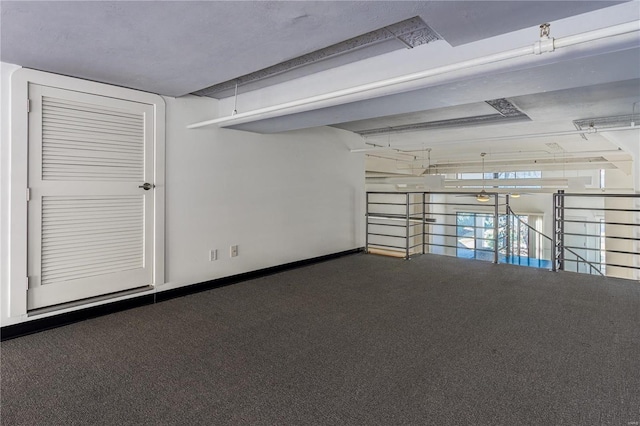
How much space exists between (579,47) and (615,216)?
28.6 ft

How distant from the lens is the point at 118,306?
314cm

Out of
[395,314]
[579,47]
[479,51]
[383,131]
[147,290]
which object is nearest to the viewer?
[579,47]

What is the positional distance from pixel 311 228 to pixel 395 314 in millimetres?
2370

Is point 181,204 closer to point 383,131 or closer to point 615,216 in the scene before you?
point 383,131

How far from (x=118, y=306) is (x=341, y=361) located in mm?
2173

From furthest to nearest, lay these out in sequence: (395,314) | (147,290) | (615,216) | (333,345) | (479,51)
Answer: (615,216)
(147,290)
(395,314)
(333,345)
(479,51)

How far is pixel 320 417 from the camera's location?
1652 millimetres

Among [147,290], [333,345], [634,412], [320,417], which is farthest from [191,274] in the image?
[634,412]

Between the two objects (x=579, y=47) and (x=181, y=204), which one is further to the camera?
(x=181, y=204)

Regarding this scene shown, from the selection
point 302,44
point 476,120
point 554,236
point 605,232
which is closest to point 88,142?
point 302,44

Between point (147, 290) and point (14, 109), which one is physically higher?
point (14, 109)

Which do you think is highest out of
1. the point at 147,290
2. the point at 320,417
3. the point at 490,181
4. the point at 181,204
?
the point at 490,181

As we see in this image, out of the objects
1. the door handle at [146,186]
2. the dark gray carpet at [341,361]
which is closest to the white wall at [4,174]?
the dark gray carpet at [341,361]

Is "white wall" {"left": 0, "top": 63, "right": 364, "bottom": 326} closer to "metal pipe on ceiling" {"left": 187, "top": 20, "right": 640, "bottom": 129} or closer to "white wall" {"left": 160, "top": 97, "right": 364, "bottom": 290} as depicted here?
"white wall" {"left": 160, "top": 97, "right": 364, "bottom": 290}
